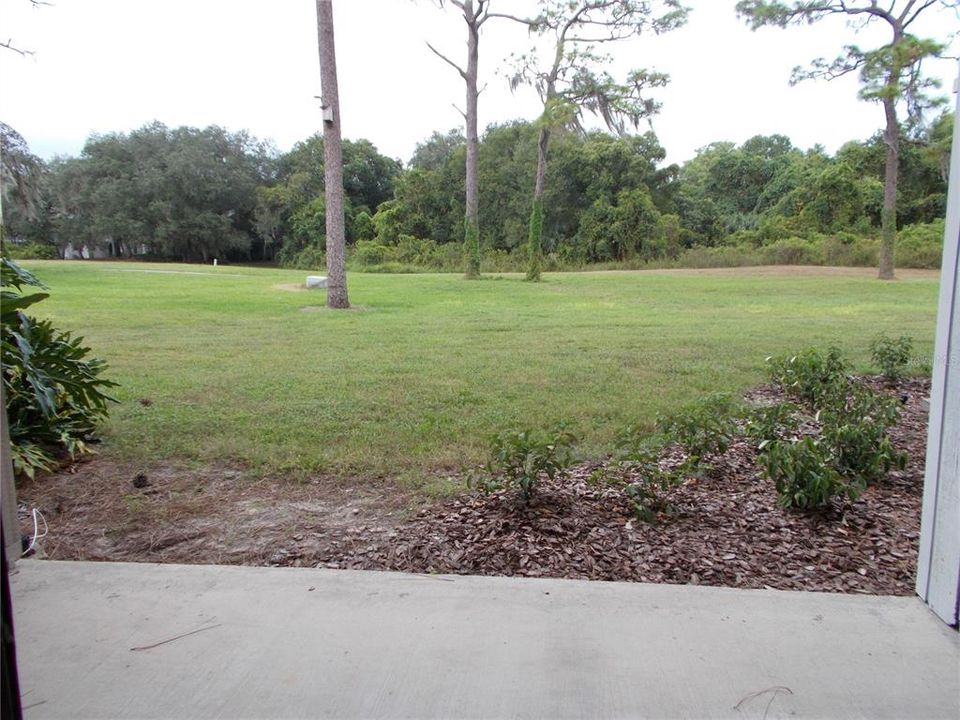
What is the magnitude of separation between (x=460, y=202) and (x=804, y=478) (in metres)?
36.2

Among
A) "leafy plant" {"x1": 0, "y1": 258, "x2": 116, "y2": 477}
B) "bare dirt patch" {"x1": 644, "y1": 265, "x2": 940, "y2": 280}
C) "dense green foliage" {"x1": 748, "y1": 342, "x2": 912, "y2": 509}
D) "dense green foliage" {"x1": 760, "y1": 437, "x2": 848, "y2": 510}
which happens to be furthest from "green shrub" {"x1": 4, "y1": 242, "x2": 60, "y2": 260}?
"dense green foliage" {"x1": 760, "y1": 437, "x2": 848, "y2": 510}

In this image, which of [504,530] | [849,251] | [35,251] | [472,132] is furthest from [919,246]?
[35,251]

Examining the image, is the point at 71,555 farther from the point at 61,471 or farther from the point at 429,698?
the point at 429,698

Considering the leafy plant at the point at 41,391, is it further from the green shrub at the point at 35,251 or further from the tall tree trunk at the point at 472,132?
the green shrub at the point at 35,251

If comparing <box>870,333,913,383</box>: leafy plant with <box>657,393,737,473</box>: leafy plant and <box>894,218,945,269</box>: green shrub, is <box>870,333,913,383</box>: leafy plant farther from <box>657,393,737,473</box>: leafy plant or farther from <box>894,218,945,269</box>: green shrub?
<box>894,218,945,269</box>: green shrub

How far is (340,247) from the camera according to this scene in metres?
13.7

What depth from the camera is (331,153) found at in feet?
43.2

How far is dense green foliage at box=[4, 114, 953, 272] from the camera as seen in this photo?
32.3 m

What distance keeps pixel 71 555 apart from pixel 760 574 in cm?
278

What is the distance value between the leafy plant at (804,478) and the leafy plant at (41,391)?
3592 millimetres

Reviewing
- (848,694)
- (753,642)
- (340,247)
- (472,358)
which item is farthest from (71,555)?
(340,247)

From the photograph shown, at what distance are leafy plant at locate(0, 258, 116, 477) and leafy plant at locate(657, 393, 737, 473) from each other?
327 centimetres

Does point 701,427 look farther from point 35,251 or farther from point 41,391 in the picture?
point 35,251

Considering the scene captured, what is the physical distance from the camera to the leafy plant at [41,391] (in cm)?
367
